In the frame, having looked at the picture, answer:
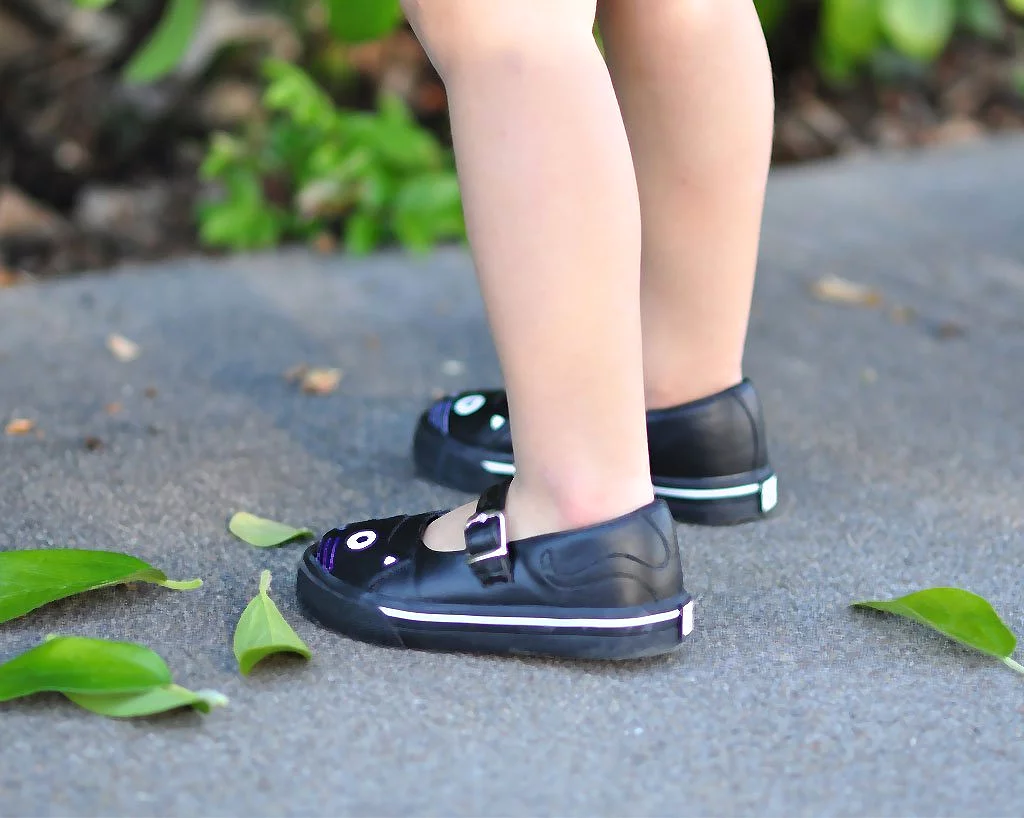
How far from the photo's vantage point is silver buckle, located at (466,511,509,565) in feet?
2.92

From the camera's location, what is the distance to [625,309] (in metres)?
0.85

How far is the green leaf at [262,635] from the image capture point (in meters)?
0.86

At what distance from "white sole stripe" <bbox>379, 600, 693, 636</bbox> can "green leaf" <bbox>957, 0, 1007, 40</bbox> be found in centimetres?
294

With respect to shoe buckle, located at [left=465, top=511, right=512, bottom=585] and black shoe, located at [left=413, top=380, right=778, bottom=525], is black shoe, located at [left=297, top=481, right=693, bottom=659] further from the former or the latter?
black shoe, located at [left=413, top=380, right=778, bottom=525]

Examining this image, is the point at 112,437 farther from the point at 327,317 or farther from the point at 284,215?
the point at 284,215

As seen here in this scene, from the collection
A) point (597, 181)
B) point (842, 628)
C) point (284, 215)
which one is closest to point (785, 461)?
point (842, 628)

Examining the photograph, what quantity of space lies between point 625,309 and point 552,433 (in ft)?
0.35

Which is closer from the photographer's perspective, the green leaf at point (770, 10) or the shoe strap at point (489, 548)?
the shoe strap at point (489, 548)

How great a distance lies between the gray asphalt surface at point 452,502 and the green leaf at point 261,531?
0.8 inches

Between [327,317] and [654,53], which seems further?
[327,317]

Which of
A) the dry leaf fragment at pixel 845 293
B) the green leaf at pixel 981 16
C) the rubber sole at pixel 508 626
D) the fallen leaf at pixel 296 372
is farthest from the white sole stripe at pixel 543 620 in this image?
the green leaf at pixel 981 16

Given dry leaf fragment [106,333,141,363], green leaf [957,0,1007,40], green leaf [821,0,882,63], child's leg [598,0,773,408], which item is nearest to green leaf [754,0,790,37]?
green leaf [821,0,882,63]

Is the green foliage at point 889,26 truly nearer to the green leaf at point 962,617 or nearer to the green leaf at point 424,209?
the green leaf at point 424,209

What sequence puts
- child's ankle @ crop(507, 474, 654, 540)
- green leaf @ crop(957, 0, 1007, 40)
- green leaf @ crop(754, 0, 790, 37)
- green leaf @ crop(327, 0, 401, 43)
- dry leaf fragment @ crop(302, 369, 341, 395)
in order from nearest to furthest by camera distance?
child's ankle @ crop(507, 474, 654, 540) → dry leaf fragment @ crop(302, 369, 341, 395) → green leaf @ crop(327, 0, 401, 43) → green leaf @ crop(754, 0, 790, 37) → green leaf @ crop(957, 0, 1007, 40)
